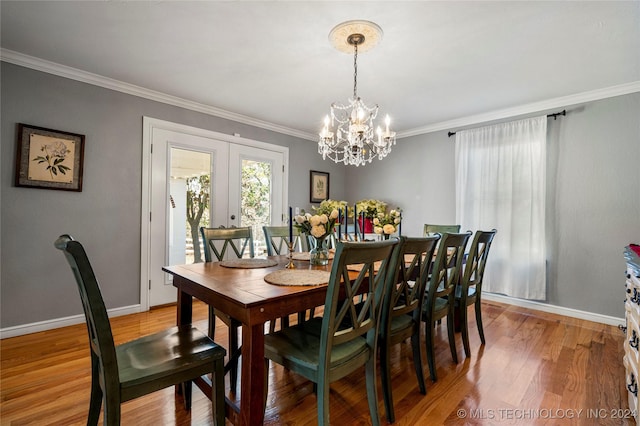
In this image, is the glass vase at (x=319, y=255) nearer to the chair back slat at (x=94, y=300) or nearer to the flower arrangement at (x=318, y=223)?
the flower arrangement at (x=318, y=223)

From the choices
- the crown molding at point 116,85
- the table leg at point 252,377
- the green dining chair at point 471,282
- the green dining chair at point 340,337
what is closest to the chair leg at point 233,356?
the green dining chair at point 340,337

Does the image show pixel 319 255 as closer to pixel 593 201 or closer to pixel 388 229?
pixel 388 229

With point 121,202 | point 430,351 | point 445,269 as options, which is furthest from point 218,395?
point 121,202

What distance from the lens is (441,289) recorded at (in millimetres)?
2080

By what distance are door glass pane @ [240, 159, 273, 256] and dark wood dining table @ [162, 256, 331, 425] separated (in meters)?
2.37

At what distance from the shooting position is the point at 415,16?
190 cm

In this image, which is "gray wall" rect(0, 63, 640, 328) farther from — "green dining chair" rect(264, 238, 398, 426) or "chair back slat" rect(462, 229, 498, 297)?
"green dining chair" rect(264, 238, 398, 426)

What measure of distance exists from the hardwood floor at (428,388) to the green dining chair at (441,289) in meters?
0.23

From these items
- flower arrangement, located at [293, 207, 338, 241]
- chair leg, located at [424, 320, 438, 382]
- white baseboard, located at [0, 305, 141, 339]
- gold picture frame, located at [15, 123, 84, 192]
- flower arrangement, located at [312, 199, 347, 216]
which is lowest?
white baseboard, located at [0, 305, 141, 339]

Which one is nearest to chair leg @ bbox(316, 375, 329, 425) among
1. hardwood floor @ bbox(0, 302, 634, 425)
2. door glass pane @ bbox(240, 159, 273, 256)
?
hardwood floor @ bbox(0, 302, 634, 425)

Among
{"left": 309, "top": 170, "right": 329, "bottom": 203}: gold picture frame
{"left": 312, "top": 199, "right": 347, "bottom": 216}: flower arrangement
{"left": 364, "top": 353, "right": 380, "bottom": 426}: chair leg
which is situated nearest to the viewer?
{"left": 364, "top": 353, "right": 380, "bottom": 426}: chair leg

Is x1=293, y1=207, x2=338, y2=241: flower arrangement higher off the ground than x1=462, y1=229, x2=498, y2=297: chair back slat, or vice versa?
x1=293, y1=207, x2=338, y2=241: flower arrangement

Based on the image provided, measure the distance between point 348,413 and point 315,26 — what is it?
2429 millimetres

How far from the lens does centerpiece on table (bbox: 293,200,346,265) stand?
188 cm
